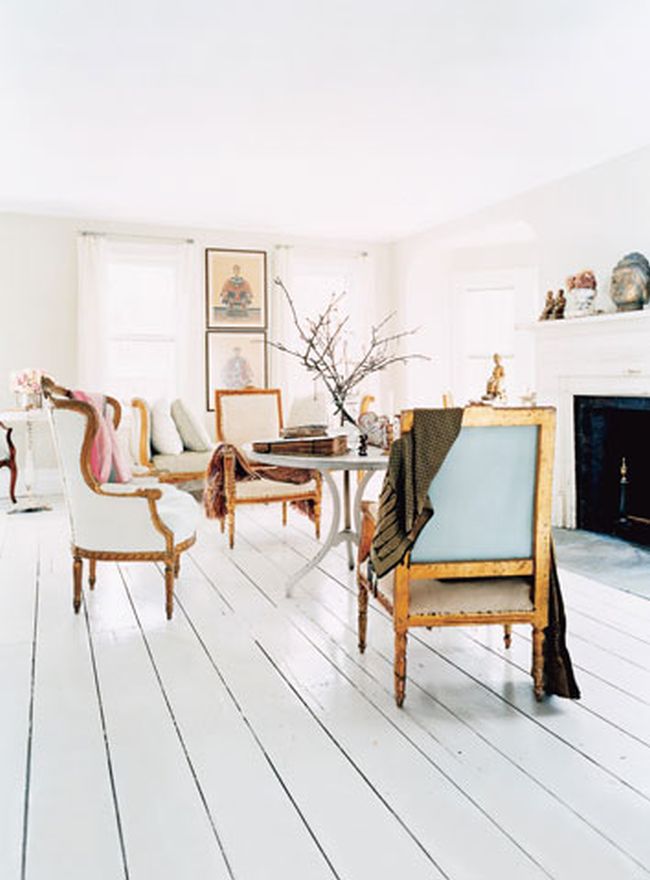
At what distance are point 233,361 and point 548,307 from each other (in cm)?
322

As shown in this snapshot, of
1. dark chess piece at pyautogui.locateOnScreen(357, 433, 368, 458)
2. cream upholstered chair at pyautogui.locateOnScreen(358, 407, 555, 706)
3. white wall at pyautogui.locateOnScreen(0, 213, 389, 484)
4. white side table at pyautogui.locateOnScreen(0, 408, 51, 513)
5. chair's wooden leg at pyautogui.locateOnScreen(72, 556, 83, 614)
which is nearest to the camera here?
cream upholstered chair at pyautogui.locateOnScreen(358, 407, 555, 706)

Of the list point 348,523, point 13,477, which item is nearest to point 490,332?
point 348,523

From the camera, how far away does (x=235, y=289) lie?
7281 mm

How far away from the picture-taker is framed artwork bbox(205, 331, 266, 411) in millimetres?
7238

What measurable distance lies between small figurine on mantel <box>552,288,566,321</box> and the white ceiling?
90 cm

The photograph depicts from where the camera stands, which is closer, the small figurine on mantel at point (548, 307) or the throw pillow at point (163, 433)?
the small figurine on mantel at point (548, 307)

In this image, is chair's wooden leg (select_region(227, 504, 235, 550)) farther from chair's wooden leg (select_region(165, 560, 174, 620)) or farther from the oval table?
chair's wooden leg (select_region(165, 560, 174, 620))

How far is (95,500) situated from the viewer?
10.8ft

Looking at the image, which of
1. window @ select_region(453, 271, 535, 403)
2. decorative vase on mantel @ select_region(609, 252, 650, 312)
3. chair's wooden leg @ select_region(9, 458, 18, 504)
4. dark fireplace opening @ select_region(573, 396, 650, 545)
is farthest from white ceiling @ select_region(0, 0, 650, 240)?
chair's wooden leg @ select_region(9, 458, 18, 504)

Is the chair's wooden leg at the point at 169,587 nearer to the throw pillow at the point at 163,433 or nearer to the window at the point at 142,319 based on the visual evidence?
the throw pillow at the point at 163,433

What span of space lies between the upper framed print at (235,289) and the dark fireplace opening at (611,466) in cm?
344

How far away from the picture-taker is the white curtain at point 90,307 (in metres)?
6.61

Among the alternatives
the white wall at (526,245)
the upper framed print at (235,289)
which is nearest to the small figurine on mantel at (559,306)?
the white wall at (526,245)

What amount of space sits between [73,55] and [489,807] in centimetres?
348
